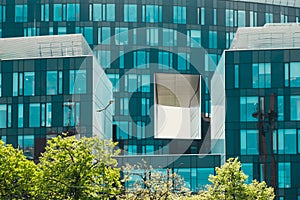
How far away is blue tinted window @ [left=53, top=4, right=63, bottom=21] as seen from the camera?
342 ft

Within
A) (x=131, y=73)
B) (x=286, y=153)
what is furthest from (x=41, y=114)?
(x=131, y=73)

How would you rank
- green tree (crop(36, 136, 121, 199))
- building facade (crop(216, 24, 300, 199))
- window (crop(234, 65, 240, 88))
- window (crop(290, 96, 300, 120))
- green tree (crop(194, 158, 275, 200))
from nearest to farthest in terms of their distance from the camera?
green tree (crop(36, 136, 121, 199)) < green tree (crop(194, 158, 275, 200)) < building facade (crop(216, 24, 300, 199)) < window (crop(290, 96, 300, 120)) < window (crop(234, 65, 240, 88))

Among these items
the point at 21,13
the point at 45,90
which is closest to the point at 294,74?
the point at 45,90

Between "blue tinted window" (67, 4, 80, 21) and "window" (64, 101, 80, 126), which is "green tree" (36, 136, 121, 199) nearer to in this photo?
"window" (64, 101, 80, 126)

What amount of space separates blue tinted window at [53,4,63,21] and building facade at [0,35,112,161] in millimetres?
30069

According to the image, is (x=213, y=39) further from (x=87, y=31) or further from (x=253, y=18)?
(x=87, y=31)

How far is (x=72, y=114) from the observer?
70.4 meters

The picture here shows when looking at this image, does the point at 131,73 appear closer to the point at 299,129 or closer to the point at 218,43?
the point at 218,43

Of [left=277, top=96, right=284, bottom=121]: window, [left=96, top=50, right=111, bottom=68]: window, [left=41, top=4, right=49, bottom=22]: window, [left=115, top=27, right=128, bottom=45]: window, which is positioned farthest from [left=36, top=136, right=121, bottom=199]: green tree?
[left=41, top=4, right=49, bottom=22]: window

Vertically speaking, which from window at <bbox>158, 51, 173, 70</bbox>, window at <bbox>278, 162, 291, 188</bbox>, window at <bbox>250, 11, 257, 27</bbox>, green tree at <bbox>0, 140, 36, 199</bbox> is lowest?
window at <bbox>278, 162, 291, 188</bbox>

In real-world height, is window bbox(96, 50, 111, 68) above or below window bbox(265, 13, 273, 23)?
below

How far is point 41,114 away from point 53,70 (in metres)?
4.16

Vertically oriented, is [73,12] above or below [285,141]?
above

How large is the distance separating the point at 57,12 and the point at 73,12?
2102 mm
